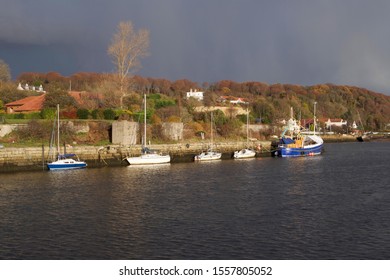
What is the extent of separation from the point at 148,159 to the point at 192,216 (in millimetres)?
23055

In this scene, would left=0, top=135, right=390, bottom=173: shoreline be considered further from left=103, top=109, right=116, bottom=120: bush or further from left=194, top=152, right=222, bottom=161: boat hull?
left=103, top=109, right=116, bottom=120: bush

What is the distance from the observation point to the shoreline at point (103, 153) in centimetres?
3722

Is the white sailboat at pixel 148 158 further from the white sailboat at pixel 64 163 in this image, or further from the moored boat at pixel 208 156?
the white sailboat at pixel 64 163

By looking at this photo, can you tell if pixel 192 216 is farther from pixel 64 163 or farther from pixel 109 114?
pixel 109 114

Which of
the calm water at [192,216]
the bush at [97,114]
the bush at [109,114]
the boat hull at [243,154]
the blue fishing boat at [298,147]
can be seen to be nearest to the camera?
the calm water at [192,216]

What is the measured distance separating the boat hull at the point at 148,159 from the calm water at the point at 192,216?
6.82m

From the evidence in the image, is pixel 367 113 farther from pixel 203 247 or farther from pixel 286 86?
pixel 203 247

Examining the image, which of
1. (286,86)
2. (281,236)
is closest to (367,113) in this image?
(286,86)

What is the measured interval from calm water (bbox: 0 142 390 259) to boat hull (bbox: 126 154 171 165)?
22.4 feet

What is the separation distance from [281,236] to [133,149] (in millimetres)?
30242

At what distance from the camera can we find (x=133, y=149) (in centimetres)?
4591

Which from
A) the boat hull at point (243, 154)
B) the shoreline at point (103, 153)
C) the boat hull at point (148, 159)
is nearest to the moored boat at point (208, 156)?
the shoreline at point (103, 153)

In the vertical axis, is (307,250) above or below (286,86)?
below

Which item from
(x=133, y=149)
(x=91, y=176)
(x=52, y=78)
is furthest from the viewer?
(x=52, y=78)
